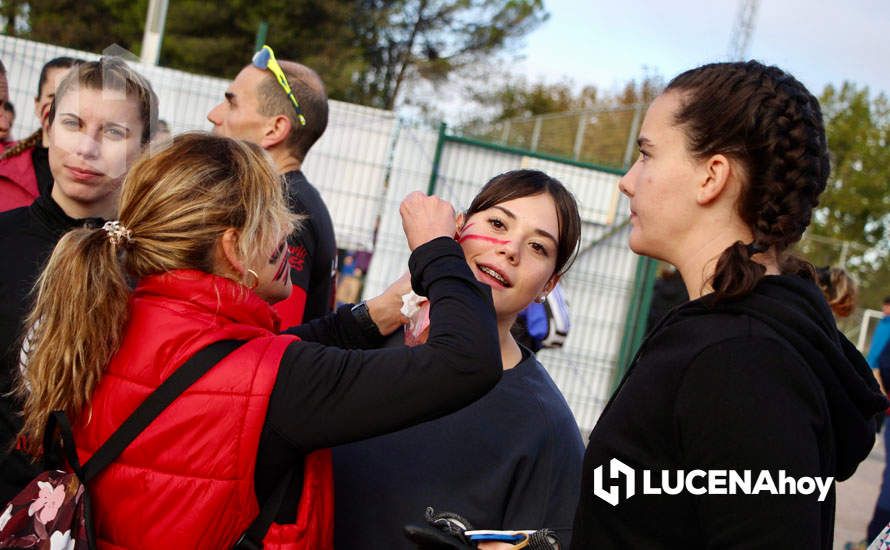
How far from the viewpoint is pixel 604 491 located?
1.55 metres

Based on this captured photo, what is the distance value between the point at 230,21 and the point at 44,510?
28.4 m

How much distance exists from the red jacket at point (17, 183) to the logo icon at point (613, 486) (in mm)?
2732

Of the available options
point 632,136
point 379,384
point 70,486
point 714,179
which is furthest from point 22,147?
point 632,136

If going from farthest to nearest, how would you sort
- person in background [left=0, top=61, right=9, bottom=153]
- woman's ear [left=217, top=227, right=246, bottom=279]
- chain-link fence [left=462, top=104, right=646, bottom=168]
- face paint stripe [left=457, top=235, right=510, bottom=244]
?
chain-link fence [left=462, top=104, right=646, bottom=168]
person in background [left=0, top=61, right=9, bottom=153]
face paint stripe [left=457, top=235, right=510, bottom=244]
woman's ear [left=217, top=227, right=246, bottom=279]

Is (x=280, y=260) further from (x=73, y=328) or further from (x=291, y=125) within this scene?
(x=291, y=125)

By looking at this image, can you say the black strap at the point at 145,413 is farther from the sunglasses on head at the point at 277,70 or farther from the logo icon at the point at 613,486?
the sunglasses on head at the point at 277,70

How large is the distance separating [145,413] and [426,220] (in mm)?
716

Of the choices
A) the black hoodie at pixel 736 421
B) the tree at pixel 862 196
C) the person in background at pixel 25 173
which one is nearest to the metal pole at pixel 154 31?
the person in background at pixel 25 173

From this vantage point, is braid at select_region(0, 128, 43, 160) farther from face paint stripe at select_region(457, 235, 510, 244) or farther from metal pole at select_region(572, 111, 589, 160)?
metal pole at select_region(572, 111, 589, 160)

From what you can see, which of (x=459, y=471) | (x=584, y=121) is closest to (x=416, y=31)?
(x=584, y=121)

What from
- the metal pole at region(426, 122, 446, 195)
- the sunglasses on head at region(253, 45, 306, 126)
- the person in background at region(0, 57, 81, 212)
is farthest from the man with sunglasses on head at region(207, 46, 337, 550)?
the metal pole at region(426, 122, 446, 195)

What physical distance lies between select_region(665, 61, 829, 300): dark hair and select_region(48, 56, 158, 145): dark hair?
1.79 metres

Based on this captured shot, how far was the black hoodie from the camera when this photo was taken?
54.5 inches

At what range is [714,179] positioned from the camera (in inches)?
65.8
